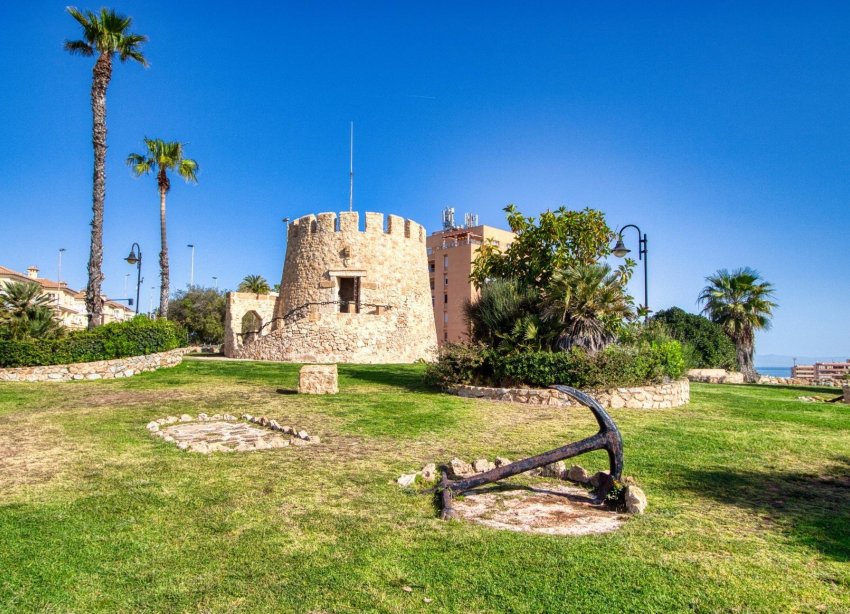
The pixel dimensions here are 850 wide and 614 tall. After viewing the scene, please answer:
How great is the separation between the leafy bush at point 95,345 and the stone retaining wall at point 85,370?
0.21m

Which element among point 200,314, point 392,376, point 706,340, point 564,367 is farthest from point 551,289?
point 200,314

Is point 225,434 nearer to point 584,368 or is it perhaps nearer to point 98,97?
point 584,368

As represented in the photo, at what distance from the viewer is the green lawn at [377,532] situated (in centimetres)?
326

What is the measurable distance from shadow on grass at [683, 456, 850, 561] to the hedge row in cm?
565

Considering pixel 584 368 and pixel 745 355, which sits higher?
pixel 584 368

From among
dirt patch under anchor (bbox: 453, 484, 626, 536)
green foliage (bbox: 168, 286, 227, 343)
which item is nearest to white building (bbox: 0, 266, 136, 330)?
green foliage (bbox: 168, 286, 227, 343)

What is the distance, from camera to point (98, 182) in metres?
18.7

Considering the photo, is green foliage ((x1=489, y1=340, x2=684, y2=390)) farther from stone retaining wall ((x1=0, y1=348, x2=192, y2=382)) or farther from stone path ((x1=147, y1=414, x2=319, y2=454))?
stone retaining wall ((x1=0, y1=348, x2=192, y2=382))

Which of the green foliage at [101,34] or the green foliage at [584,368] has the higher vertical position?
the green foliage at [101,34]

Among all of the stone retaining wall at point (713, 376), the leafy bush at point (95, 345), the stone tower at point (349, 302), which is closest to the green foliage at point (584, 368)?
the leafy bush at point (95, 345)

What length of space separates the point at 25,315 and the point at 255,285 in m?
41.9

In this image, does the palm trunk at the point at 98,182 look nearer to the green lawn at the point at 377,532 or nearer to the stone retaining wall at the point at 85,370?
the stone retaining wall at the point at 85,370

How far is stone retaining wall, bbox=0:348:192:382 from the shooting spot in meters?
15.1

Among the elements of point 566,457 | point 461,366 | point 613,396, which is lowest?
point 613,396
